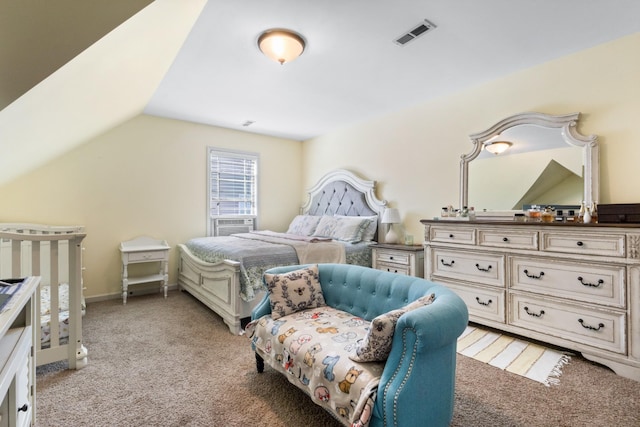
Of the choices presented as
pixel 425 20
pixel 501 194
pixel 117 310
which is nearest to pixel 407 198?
pixel 501 194

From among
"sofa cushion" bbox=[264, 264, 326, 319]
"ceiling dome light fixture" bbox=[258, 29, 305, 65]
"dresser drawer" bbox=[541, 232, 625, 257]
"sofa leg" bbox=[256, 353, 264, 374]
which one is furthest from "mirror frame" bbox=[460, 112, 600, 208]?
"sofa leg" bbox=[256, 353, 264, 374]

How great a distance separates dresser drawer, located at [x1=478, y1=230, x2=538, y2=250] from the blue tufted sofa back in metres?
1.35

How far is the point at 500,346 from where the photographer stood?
2.57 meters

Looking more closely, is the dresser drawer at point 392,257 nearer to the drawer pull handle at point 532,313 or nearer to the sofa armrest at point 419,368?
the drawer pull handle at point 532,313

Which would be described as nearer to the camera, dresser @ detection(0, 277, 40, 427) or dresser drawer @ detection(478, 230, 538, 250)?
dresser @ detection(0, 277, 40, 427)

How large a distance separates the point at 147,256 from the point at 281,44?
3.05 m

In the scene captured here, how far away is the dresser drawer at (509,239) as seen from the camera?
2.55 m

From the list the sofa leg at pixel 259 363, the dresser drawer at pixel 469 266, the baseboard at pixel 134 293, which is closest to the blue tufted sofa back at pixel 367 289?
the sofa leg at pixel 259 363

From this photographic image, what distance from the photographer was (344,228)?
4234 millimetres

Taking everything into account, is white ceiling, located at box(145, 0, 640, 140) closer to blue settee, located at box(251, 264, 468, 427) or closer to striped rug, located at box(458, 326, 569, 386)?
blue settee, located at box(251, 264, 468, 427)

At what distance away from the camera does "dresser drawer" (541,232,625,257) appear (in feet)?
7.00

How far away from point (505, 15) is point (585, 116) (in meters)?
Answer: 1.24

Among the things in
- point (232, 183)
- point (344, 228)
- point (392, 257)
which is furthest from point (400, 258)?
point (232, 183)

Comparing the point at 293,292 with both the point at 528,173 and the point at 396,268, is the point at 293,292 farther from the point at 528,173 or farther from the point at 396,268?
the point at 528,173
